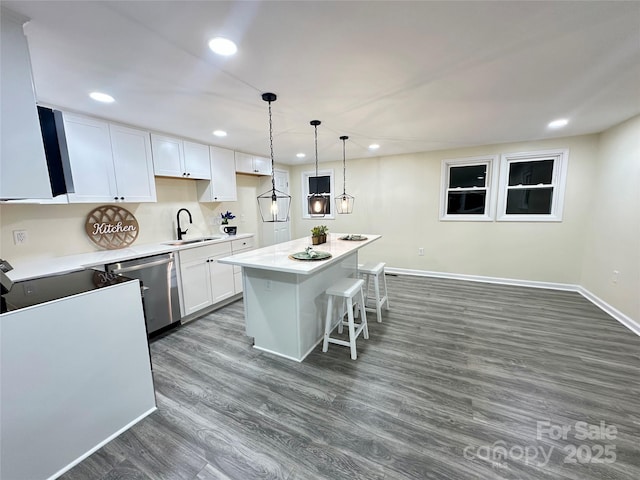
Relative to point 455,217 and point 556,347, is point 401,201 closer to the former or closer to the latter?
point 455,217

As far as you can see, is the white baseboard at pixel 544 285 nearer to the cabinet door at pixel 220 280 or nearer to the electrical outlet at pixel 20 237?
the cabinet door at pixel 220 280

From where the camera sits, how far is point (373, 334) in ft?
9.53

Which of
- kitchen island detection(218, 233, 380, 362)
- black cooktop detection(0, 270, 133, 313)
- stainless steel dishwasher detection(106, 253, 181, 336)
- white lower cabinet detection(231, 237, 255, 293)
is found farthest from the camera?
white lower cabinet detection(231, 237, 255, 293)

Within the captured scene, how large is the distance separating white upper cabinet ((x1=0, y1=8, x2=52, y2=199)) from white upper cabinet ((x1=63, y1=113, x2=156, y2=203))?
4.43 ft

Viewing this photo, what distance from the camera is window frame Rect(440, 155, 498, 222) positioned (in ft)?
14.3

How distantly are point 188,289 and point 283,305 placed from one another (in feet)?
5.16

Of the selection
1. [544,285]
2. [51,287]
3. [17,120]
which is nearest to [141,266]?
[51,287]

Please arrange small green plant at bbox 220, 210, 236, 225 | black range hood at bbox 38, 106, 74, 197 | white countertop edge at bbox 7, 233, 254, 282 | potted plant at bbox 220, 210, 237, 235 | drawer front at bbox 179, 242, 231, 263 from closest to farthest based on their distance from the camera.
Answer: black range hood at bbox 38, 106, 74, 197 < white countertop edge at bbox 7, 233, 254, 282 < drawer front at bbox 179, 242, 231, 263 < potted plant at bbox 220, 210, 237, 235 < small green plant at bbox 220, 210, 236, 225

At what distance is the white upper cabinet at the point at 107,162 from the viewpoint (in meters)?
2.53

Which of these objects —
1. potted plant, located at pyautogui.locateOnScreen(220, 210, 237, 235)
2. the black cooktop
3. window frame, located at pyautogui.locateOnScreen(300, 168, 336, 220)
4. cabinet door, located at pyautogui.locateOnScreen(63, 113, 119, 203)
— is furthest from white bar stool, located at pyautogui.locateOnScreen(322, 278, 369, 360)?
window frame, located at pyautogui.locateOnScreen(300, 168, 336, 220)

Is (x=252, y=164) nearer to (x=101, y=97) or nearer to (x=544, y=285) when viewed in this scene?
(x=101, y=97)

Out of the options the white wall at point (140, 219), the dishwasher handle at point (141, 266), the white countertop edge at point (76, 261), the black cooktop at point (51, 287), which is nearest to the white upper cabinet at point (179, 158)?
the white wall at point (140, 219)

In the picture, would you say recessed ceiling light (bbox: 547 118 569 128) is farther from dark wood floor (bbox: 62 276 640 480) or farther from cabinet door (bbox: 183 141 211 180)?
cabinet door (bbox: 183 141 211 180)

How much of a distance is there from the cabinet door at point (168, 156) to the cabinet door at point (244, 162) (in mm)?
1027
